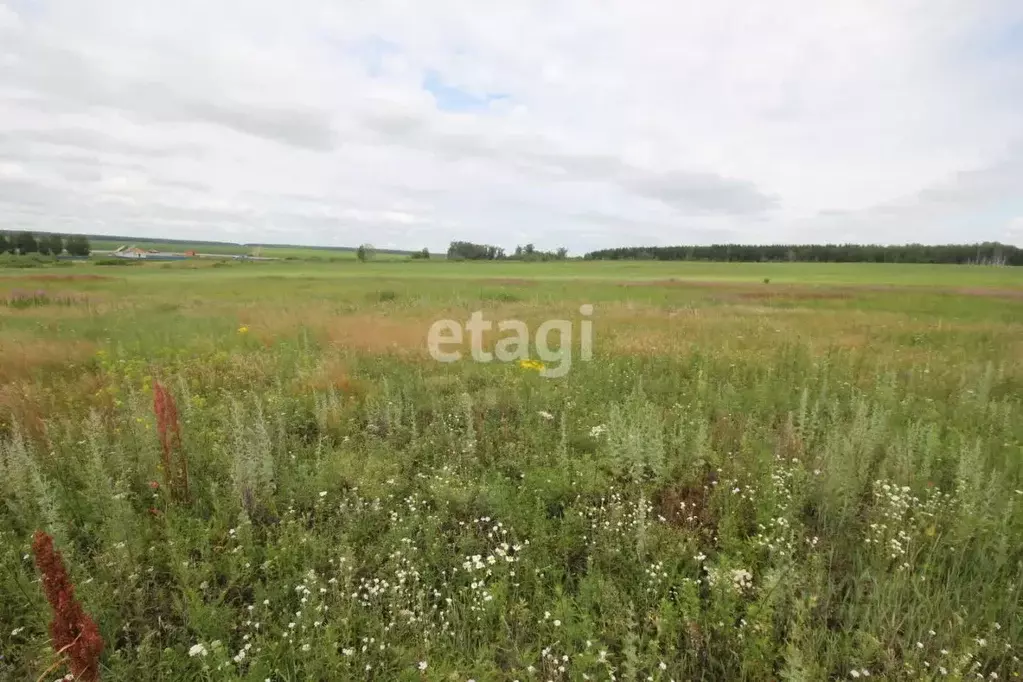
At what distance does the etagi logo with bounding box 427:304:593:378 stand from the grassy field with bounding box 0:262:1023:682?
179 centimetres

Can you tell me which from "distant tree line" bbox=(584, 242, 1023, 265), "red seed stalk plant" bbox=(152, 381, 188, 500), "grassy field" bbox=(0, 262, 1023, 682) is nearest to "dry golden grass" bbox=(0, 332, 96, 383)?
"grassy field" bbox=(0, 262, 1023, 682)

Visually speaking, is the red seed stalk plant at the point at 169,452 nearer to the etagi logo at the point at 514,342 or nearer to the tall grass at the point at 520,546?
the tall grass at the point at 520,546

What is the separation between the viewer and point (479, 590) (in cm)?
333

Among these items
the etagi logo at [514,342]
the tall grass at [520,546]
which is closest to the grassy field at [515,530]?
the tall grass at [520,546]

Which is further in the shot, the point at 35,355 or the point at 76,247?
the point at 76,247

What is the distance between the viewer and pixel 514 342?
37.5 ft

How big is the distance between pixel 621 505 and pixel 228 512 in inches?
135

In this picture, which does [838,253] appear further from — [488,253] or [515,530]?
[515,530]

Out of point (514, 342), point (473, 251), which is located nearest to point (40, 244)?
point (473, 251)

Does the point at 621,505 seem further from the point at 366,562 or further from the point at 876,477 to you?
the point at 876,477

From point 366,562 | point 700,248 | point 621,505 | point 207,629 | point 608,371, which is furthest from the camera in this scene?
point 700,248

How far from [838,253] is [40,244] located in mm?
160376

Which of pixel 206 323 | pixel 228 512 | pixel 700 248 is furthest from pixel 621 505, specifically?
pixel 700 248

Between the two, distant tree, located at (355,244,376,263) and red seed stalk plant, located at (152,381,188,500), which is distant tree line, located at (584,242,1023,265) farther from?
red seed stalk plant, located at (152,381,188,500)
